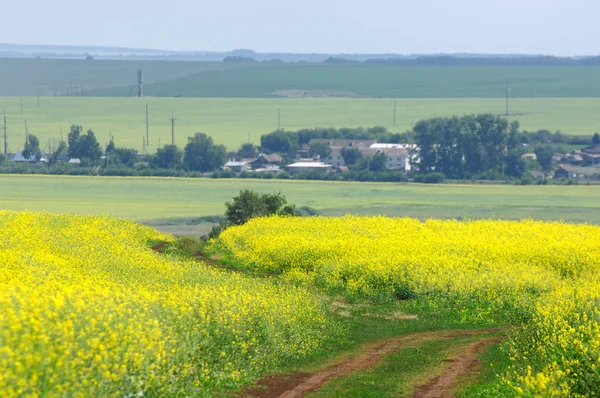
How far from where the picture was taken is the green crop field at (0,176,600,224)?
60469 mm

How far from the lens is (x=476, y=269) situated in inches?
1096

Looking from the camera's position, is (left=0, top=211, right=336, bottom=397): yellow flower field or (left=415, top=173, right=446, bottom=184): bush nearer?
(left=0, top=211, right=336, bottom=397): yellow flower field

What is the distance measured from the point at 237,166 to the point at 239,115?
5844cm

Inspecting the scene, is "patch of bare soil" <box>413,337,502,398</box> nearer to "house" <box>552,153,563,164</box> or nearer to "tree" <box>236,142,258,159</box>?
"house" <box>552,153,563,164</box>

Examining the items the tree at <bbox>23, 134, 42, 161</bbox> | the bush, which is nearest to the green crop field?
the bush

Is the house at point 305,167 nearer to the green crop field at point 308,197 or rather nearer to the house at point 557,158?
the green crop field at point 308,197

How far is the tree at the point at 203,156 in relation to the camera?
340 ft

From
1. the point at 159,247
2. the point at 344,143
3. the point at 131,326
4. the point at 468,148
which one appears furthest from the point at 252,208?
the point at 344,143

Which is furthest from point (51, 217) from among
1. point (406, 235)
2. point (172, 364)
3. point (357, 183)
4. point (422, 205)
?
point (357, 183)

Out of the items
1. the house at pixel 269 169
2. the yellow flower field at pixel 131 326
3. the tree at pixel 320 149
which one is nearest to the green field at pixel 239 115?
the tree at pixel 320 149

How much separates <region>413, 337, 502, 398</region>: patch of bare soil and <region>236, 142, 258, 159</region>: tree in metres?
96.5

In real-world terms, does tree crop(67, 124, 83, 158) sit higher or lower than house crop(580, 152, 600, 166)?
higher

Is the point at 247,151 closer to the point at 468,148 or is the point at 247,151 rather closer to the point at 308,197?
the point at 468,148

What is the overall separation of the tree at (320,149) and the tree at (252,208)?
71.1 metres
